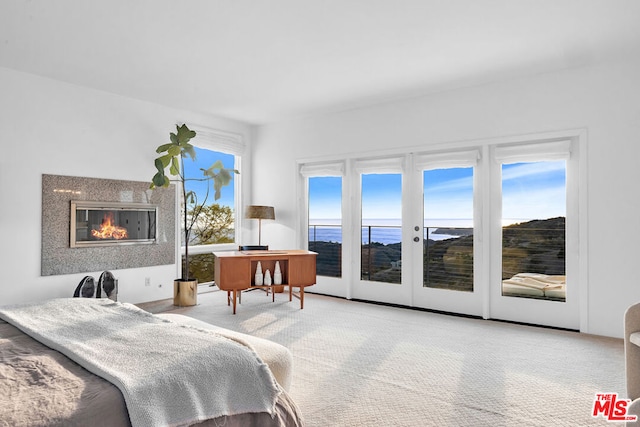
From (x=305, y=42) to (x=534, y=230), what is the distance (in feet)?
9.67

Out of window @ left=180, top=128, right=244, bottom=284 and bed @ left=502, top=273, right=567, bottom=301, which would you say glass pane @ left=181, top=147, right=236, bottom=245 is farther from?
bed @ left=502, top=273, right=567, bottom=301

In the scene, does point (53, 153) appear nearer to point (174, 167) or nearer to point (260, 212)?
point (174, 167)

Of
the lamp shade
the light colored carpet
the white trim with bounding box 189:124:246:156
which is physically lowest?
the light colored carpet

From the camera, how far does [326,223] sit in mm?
5871

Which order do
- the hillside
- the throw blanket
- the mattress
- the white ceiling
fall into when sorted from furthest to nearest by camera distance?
1. the hillside
2. the white ceiling
3. the throw blanket
4. the mattress

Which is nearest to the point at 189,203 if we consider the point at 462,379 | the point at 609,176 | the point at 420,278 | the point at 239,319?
the point at 239,319

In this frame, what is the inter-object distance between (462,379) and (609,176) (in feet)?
8.15

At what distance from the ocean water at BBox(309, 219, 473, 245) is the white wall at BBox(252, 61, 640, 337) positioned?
95 centimetres

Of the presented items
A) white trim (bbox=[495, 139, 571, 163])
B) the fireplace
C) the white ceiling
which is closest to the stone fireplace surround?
the fireplace

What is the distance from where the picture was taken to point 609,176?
381 cm

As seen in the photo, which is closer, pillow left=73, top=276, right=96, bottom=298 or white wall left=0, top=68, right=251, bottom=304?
white wall left=0, top=68, right=251, bottom=304

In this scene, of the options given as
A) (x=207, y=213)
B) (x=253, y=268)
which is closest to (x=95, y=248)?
(x=207, y=213)

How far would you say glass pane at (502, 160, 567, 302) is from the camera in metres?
4.14

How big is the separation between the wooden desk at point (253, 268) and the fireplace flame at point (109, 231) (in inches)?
46.4
